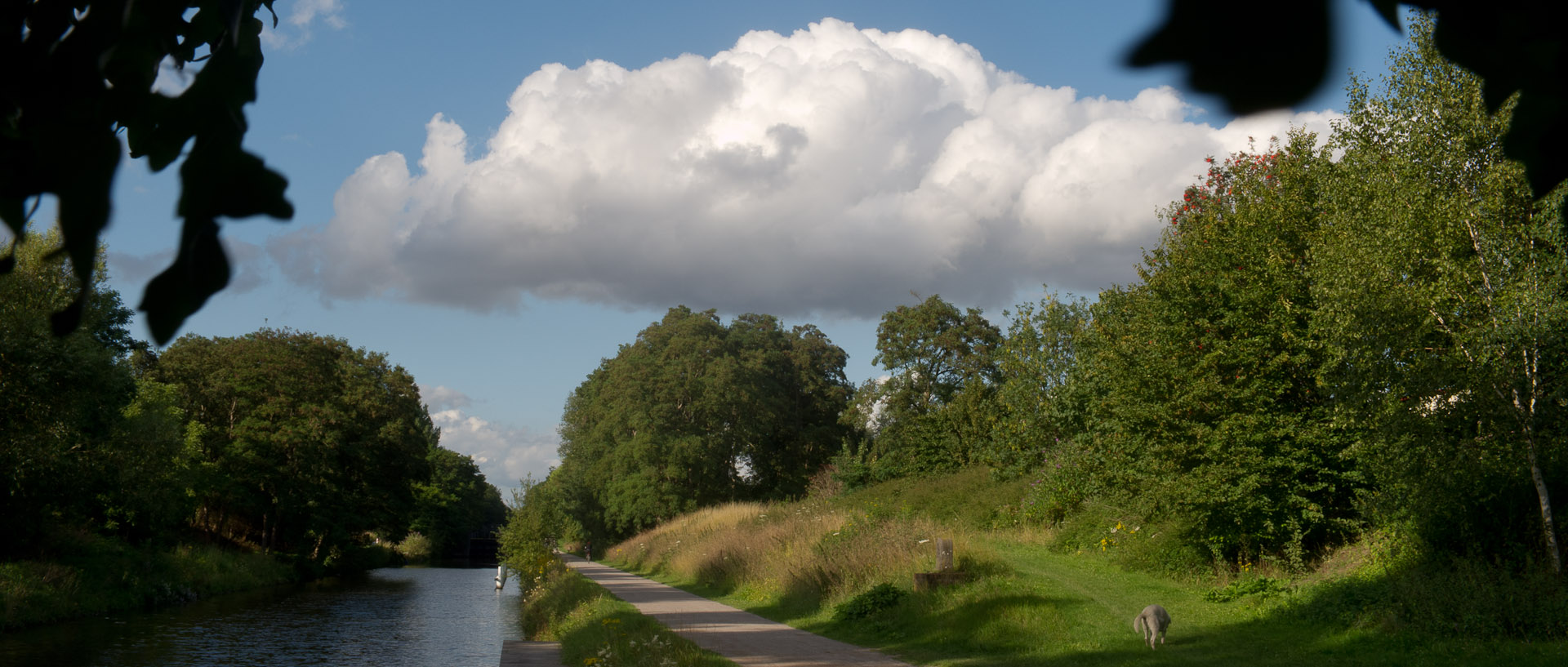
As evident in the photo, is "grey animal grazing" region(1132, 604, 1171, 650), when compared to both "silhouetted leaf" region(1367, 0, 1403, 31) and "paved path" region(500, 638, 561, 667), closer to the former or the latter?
"paved path" region(500, 638, 561, 667)

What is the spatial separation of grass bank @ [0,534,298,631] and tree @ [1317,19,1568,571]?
2474 centimetres

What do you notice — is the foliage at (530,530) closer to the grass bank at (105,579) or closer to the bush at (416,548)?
the grass bank at (105,579)

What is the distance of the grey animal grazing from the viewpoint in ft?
Answer: 35.4

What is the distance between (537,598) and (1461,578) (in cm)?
1858

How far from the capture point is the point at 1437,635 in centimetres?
981

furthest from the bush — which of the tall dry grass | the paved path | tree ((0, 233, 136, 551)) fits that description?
the paved path

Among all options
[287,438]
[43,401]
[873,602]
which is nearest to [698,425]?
[287,438]

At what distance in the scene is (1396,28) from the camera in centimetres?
79

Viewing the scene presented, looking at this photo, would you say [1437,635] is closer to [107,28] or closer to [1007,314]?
[107,28]

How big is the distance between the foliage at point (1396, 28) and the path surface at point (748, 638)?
10.4 m

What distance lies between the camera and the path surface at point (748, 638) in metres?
11.0

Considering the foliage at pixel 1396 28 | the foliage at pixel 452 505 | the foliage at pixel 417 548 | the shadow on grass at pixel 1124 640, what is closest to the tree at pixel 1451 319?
the shadow on grass at pixel 1124 640

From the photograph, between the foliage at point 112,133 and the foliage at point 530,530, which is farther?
the foliage at point 530,530

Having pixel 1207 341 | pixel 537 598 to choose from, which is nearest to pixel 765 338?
pixel 537 598
